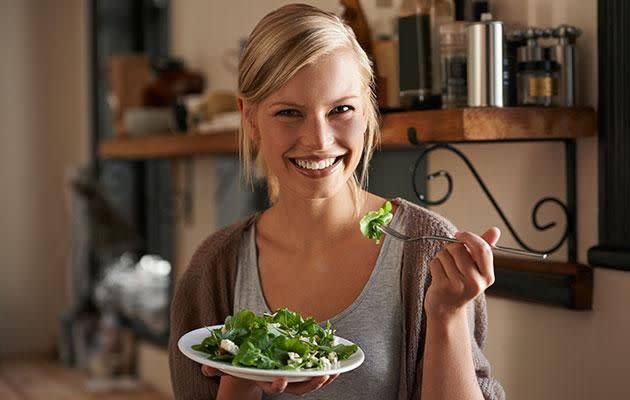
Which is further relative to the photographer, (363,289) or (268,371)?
(363,289)

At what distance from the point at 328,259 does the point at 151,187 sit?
2685 millimetres

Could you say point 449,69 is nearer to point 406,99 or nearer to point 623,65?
point 406,99

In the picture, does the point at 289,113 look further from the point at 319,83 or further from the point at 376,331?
the point at 376,331

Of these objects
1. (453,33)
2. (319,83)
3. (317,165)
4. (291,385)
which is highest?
A: (453,33)

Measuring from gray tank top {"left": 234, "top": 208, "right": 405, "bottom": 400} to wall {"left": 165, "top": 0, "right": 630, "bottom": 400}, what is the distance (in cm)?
45

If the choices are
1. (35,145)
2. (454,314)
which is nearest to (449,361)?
(454,314)

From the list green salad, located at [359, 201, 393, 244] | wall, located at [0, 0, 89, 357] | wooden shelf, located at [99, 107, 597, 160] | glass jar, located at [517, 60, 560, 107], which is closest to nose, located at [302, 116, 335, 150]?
green salad, located at [359, 201, 393, 244]

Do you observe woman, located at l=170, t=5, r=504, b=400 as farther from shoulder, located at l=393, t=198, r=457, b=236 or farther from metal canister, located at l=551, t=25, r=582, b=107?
metal canister, located at l=551, t=25, r=582, b=107

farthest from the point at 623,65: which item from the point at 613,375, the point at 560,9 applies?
the point at 613,375

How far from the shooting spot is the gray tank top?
1352 mm

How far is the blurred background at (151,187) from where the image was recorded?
1719 millimetres

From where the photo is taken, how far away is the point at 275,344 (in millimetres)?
1206

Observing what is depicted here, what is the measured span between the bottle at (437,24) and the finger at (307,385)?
75 cm

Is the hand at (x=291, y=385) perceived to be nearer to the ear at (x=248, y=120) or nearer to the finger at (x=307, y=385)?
the finger at (x=307, y=385)
